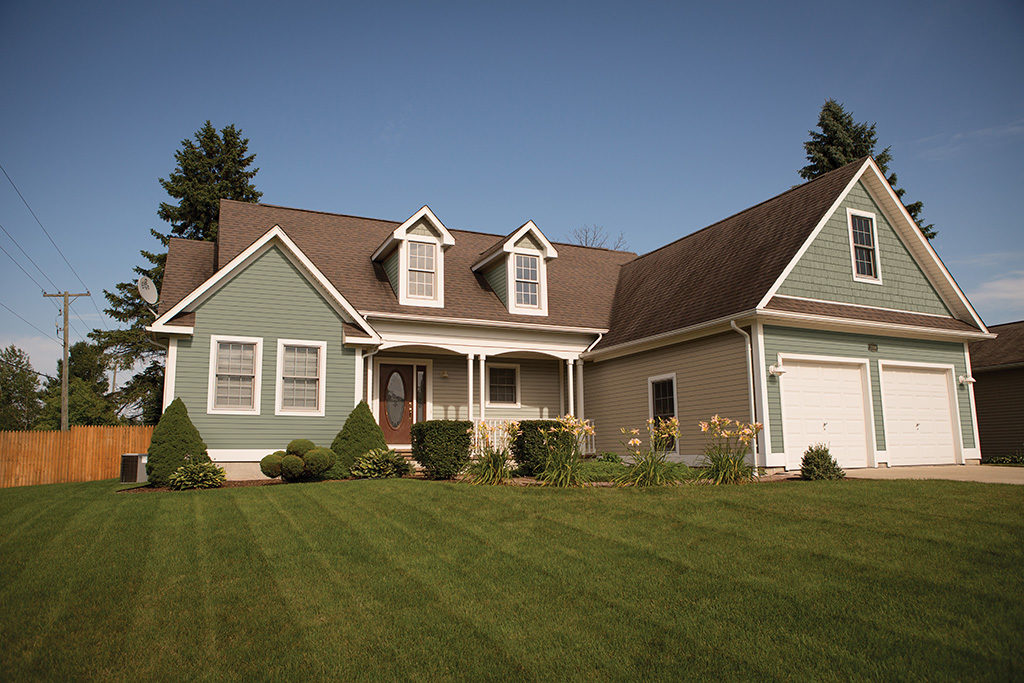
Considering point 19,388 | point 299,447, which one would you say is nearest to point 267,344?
point 299,447

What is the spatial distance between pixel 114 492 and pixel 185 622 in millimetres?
8894

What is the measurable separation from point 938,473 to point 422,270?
12.8 metres

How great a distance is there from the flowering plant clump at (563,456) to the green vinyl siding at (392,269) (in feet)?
24.1

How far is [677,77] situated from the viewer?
1608cm

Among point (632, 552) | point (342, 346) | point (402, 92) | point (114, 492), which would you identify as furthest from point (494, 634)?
point (402, 92)

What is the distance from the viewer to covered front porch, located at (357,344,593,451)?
18.1 meters

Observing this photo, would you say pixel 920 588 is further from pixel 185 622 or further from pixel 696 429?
pixel 696 429

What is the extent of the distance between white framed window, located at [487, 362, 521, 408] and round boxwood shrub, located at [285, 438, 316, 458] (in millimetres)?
6799

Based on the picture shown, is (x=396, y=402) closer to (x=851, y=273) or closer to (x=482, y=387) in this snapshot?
(x=482, y=387)

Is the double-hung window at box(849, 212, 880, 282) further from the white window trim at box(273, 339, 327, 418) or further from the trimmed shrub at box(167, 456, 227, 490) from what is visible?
→ the trimmed shrub at box(167, 456, 227, 490)

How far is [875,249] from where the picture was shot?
16.4 m

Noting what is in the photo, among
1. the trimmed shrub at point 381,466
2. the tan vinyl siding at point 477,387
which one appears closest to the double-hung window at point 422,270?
the tan vinyl siding at point 477,387

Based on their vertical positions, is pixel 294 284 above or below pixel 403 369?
above

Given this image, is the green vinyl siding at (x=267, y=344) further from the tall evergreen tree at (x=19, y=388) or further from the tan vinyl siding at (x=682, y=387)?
the tall evergreen tree at (x=19, y=388)
